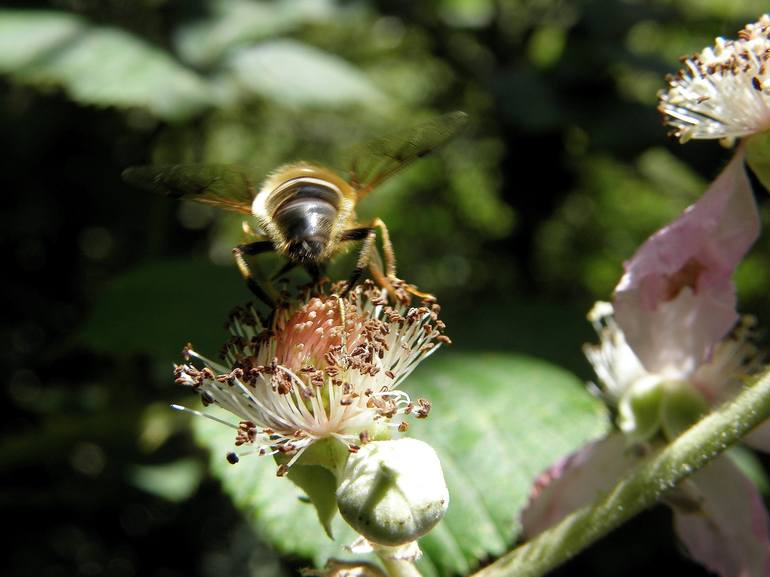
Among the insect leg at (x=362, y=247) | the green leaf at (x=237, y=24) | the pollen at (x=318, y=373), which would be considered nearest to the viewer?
the pollen at (x=318, y=373)

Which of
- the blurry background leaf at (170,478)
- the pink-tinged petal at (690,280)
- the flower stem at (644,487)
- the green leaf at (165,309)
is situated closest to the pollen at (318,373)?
the flower stem at (644,487)

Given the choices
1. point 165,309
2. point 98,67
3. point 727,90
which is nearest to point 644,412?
point 727,90

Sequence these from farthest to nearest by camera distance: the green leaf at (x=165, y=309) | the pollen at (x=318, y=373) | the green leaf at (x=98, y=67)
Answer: the green leaf at (x=98, y=67)
the green leaf at (x=165, y=309)
the pollen at (x=318, y=373)

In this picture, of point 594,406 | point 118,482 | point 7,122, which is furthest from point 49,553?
point 594,406

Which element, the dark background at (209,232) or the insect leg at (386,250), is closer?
the insect leg at (386,250)

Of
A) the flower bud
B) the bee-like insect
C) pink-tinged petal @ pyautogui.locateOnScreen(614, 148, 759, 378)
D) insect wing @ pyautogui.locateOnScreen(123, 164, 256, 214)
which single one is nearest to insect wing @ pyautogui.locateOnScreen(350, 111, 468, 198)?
the bee-like insect

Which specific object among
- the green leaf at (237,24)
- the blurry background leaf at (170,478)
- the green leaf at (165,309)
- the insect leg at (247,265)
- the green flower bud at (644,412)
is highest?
the insect leg at (247,265)

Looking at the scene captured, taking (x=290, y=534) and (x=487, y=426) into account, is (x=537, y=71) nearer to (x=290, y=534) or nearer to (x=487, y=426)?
(x=487, y=426)

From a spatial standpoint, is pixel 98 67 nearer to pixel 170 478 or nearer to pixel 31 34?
pixel 31 34

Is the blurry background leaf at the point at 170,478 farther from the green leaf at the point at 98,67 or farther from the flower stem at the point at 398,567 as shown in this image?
the flower stem at the point at 398,567
